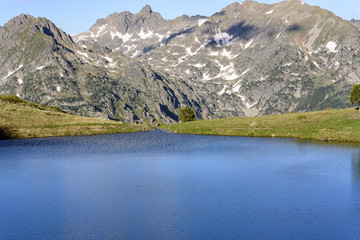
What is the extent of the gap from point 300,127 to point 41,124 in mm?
114442

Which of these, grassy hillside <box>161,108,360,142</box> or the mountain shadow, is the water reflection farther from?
the mountain shadow

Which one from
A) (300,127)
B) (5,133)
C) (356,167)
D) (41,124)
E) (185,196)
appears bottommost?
(185,196)

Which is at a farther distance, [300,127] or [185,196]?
[300,127]

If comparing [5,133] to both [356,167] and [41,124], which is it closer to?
[41,124]

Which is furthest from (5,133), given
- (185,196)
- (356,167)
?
(356,167)

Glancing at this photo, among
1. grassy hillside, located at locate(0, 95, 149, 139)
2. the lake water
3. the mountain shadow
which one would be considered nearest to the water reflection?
the lake water

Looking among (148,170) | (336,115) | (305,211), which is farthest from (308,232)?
(336,115)

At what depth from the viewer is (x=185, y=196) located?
175ft

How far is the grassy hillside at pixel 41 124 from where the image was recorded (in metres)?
157

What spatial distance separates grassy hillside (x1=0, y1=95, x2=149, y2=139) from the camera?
15730cm

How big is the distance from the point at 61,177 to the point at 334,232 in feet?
167

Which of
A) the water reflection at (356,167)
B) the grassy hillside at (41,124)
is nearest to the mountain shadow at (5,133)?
the grassy hillside at (41,124)

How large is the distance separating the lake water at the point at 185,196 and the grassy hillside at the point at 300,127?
1935 centimetres

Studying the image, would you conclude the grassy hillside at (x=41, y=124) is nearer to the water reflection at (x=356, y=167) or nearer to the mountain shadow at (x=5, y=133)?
the mountain shadow at (x=5, y=133)
